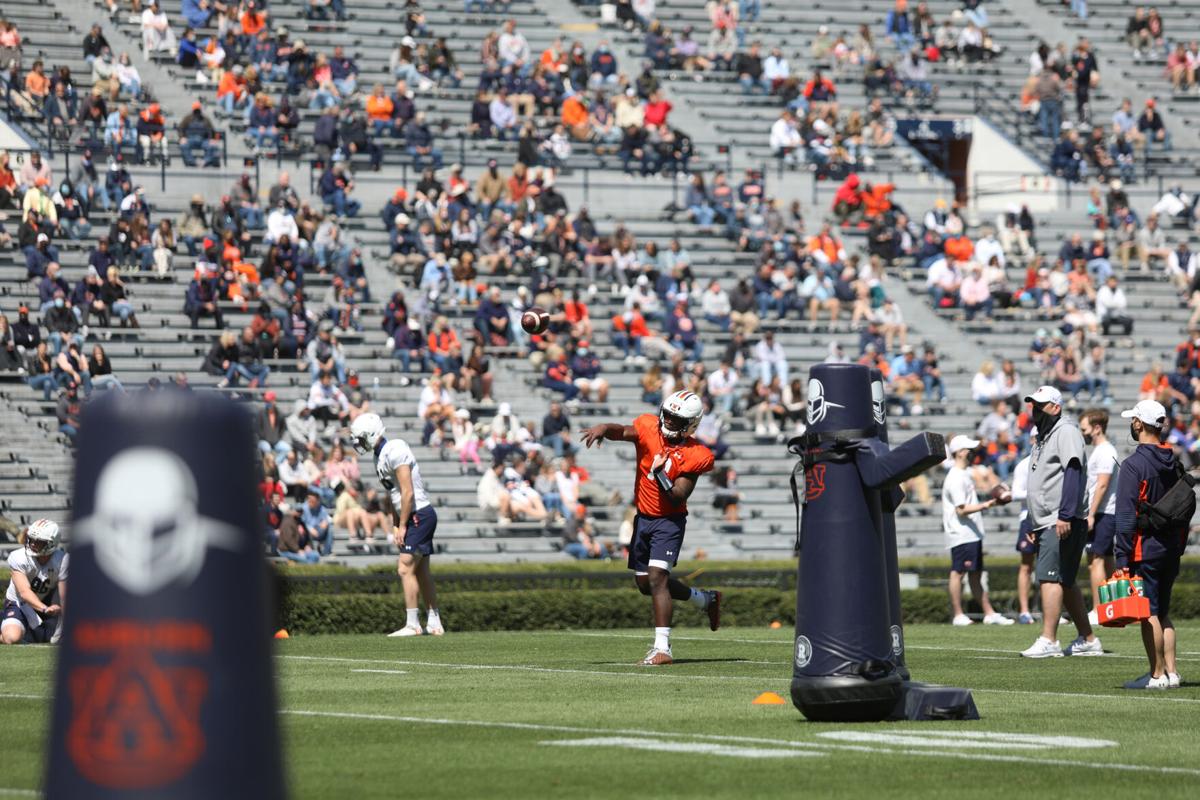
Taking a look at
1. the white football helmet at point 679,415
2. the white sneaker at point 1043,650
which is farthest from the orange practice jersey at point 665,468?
the white sneaker at point 1043,650

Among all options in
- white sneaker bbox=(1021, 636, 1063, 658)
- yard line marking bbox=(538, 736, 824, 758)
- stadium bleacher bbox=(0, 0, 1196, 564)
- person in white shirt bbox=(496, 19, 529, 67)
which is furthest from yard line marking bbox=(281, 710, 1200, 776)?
person in white shirt bbox=(496, 19, 529, 67)

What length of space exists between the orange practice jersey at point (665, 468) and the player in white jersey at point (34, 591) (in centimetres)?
630

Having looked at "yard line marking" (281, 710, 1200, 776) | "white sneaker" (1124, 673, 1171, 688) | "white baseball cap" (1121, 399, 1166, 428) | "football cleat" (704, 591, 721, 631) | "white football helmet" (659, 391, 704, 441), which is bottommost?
"football cleat" (704, 591, 721, 631)

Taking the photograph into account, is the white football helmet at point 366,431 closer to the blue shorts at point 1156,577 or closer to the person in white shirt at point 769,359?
the blue shorts at point 1156,577

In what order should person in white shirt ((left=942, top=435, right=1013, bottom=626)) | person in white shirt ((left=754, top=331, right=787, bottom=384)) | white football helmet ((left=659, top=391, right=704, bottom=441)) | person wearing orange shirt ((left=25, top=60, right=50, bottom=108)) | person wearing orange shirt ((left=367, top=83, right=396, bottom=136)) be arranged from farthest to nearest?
person wearing orange shirt ((left=367, top=83, right=396, bottom=136))
person in white shirt ((left=754, top=331, right=787, bottom=384))
person wearing orange shirt ((left=25, top=60, right=50, bottom=108))
person in white shirt ((left=942, top=435, right=1013, bottom=626))
white football helmet ((left=659, top=391, right=704, bottom=441))

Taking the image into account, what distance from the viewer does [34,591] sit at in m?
20.9

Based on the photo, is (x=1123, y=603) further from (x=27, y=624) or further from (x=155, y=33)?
(x=155, y=33)

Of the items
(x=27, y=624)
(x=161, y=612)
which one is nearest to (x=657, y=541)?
(x=27, y=624)

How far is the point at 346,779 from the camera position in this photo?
895 centimetres

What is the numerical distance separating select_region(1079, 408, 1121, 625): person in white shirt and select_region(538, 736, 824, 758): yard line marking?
9269mm

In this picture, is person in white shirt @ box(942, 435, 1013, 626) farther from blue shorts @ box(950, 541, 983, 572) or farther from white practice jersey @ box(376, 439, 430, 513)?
white practice jersey @ box(376, 439, 430, 513)

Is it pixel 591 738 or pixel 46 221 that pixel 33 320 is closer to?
pixel 46 221

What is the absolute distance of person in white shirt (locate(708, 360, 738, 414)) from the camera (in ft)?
118

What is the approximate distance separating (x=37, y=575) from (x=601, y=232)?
2014 centimetres
